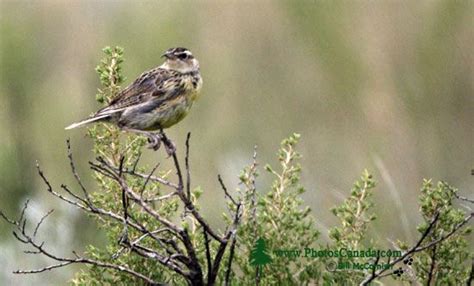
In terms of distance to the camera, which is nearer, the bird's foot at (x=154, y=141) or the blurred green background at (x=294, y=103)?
the bird's foot at (x=154, y=141)

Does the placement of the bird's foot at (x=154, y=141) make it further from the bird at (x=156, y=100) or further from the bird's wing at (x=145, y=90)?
the bird's wing at (x=145, y=90)

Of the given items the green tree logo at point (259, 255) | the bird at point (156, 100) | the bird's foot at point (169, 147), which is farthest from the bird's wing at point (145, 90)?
the green tree logo at point (259, 255)

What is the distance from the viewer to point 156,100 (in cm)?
475

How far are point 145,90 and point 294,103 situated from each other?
4.47 meters

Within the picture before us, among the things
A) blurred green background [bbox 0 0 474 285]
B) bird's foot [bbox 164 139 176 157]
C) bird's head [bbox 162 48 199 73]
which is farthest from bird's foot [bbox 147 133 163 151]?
blurred green background [bbox 0 0 474 285]

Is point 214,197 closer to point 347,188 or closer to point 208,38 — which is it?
point 347,188

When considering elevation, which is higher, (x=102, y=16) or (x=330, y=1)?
(x=102, y=16)

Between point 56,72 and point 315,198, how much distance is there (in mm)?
4263

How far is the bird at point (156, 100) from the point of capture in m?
4.50

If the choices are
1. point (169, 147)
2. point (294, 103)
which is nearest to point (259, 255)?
point (169, 147)

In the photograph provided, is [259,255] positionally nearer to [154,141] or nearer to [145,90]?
[154,141]

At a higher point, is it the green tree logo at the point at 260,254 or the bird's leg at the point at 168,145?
the bird's leg at the point at 168,145

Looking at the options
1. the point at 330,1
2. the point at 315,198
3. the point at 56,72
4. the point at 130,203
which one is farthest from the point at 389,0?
the point at 130,203

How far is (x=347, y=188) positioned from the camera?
812cm
